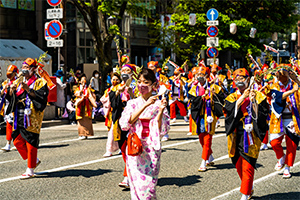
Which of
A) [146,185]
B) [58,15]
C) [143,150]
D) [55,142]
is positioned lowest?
[55,142]

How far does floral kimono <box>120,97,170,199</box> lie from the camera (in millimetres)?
5430

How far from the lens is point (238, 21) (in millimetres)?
31156

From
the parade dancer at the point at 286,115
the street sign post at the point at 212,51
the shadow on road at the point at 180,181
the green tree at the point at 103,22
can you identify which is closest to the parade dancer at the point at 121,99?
the shadow on road at the point at 180,181

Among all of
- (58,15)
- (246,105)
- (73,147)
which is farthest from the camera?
(58,15)

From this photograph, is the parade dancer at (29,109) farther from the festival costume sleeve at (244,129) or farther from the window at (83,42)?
the window at (83,42)

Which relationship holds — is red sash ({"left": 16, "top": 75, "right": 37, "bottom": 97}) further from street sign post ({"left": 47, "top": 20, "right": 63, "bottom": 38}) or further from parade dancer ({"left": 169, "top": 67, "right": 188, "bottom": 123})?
street sign post ({"left": 47, "top": 20, "right": 63, "bottom": 38})

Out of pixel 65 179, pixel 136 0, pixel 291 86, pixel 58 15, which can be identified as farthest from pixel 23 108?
pixel 136 0

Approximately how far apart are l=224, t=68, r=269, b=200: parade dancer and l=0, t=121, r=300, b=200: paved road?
1.65 feet

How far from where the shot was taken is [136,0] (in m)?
20.1

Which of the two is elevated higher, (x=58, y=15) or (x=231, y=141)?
(x=58, y=15)

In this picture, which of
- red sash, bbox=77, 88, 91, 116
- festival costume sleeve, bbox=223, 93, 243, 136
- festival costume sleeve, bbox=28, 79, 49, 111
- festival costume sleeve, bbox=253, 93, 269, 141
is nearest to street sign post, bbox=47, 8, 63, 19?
red sash, bbox=77, 88, 91, 116

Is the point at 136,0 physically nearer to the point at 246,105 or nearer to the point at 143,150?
the point at 246,105

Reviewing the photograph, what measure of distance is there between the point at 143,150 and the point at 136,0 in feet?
50.0

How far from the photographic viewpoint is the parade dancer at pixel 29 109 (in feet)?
28.0
